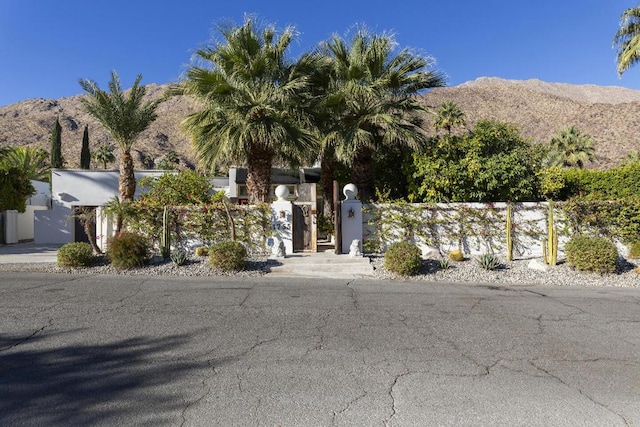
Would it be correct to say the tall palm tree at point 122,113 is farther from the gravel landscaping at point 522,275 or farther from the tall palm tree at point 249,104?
the gravel landscaping at point 522,275

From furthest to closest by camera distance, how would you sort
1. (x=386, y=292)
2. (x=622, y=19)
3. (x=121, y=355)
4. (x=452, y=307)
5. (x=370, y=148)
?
1. (x=622, y=19)
2. (x=370, y=148)
3. (x=386, y=292)
4. (x=452, y=307)
5. (x=121, y=355)

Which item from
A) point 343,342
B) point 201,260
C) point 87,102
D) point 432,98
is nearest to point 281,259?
point 201,260

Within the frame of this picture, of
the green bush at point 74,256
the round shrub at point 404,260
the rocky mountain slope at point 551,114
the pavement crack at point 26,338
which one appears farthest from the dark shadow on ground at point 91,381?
the rocky mountain slope at point 551,114

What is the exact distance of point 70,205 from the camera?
22562 millimetres

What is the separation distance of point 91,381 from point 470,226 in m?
12.6

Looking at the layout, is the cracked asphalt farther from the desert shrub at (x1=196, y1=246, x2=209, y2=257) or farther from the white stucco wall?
the white stucco wall

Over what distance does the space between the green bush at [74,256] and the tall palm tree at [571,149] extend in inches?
1573

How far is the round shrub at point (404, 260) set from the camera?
11.2m

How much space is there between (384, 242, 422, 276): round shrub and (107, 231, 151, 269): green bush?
713 cm

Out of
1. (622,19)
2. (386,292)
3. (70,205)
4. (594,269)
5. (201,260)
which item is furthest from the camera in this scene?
(70,205)

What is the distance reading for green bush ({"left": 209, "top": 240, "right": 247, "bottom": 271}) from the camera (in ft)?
37.3

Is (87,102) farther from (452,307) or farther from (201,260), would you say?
(452,307)

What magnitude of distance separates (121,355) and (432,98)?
9743 centimetres

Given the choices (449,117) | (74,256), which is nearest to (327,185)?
(74,256)
